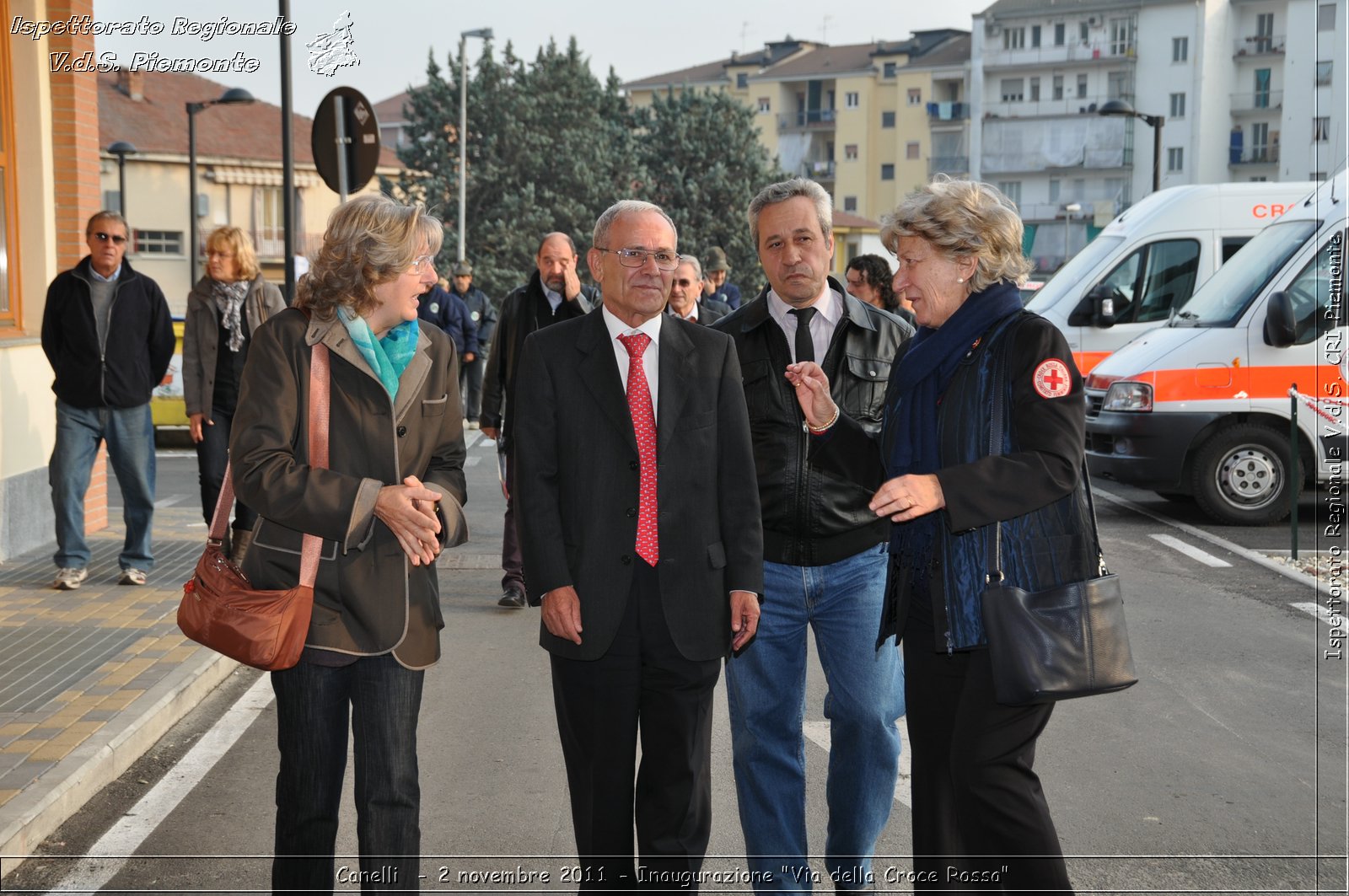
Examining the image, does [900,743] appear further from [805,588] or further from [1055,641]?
[1055,641]

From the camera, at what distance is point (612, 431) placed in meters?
3.64

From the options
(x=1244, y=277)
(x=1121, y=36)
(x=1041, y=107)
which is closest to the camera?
(x=1244, y=277)

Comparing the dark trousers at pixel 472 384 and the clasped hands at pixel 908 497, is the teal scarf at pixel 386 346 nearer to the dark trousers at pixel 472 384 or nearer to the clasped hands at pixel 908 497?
the clasped hands at pixel 908 497

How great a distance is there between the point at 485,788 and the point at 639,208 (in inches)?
97.9

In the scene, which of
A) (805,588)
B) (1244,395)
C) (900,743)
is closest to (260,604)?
(805,588)

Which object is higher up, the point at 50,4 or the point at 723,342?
the point at 50,4

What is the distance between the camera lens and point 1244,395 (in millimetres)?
11789

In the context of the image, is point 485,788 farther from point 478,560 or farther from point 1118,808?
point 478,560

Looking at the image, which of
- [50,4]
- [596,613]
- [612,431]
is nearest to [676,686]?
[596,613]

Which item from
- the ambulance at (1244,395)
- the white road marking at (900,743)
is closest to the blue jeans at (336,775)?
the white road marking at (900,743)

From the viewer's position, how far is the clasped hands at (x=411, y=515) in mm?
3391

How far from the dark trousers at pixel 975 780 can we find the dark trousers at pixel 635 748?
56 cm

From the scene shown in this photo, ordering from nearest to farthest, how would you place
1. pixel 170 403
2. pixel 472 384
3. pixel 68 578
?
pixel 68 578 → pixel 170 403 → pixel 472 384

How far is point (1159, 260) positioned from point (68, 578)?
39.5 feet
